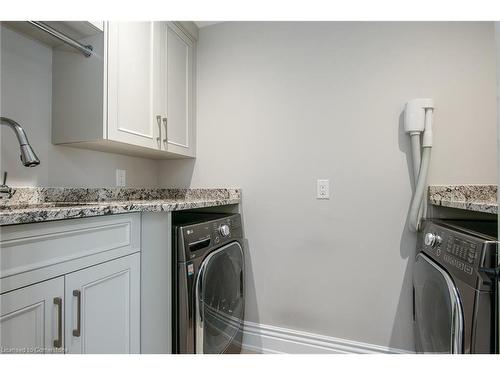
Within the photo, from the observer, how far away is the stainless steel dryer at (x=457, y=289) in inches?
32.1

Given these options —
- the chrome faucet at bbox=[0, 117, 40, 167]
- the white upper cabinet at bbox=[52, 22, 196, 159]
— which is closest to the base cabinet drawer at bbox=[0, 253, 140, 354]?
the chrome faucet at bbox=[0, 117, 40, 167]

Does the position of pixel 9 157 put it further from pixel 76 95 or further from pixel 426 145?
pixel 426 145

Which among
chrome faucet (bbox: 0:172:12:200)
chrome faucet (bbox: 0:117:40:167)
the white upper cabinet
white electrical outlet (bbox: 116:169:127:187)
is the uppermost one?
the white upper cabinet

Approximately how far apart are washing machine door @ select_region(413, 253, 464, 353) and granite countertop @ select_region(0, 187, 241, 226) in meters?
1.09

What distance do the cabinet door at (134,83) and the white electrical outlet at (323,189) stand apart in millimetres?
1034

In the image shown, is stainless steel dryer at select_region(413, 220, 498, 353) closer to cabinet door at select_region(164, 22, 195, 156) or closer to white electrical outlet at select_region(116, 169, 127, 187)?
cabinet door at select_region(164, 22, 195, 156)

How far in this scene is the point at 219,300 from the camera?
1.35 metres

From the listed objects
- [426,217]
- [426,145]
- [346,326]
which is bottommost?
[346,326]

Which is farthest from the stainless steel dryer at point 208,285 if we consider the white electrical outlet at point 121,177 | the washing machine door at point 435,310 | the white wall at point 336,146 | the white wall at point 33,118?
the washing machine door at point 435,310

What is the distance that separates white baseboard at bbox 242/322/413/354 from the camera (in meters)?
1.54

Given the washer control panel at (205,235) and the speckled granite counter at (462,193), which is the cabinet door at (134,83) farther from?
the speckled granite counter at (462,193)

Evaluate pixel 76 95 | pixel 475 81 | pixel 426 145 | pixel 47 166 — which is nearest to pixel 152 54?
pixel 76 95
